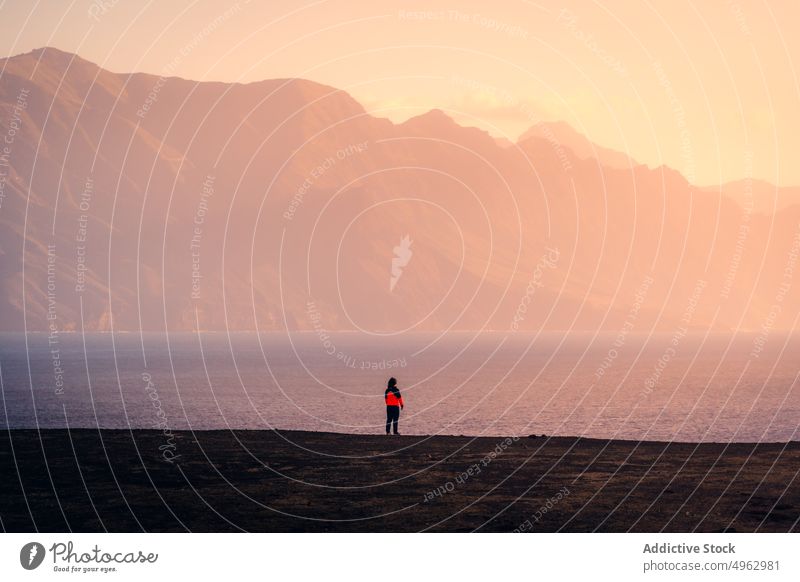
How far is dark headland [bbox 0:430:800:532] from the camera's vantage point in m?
21.9

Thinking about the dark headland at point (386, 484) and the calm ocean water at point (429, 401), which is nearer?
the dark headland at point (386, 484)

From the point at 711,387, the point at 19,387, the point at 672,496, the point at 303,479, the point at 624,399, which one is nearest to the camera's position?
the point at 672,496

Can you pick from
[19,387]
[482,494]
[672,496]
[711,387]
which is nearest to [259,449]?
[482,494]

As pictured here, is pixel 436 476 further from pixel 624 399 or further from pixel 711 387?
pixel 711 387

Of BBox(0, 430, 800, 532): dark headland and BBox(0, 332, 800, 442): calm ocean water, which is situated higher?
BBox(0, 332, 800, 442): calm ocean water

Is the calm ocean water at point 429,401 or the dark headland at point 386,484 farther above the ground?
the calm ocean water at point 429,401

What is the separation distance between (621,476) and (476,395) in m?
102

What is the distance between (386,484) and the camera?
26.5m

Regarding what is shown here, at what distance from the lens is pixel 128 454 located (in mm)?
31250

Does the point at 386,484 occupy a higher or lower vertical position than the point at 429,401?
lower

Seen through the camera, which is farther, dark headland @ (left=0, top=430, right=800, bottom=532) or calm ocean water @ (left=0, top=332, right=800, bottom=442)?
calm ocean water @ (left=0, top=332, right=800, bottom=442)

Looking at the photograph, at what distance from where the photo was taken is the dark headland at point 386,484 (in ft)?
72.0

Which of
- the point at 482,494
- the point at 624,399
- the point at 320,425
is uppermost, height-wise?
the point at 624,399

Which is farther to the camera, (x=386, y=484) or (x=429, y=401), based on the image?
(x=429, y=401)
